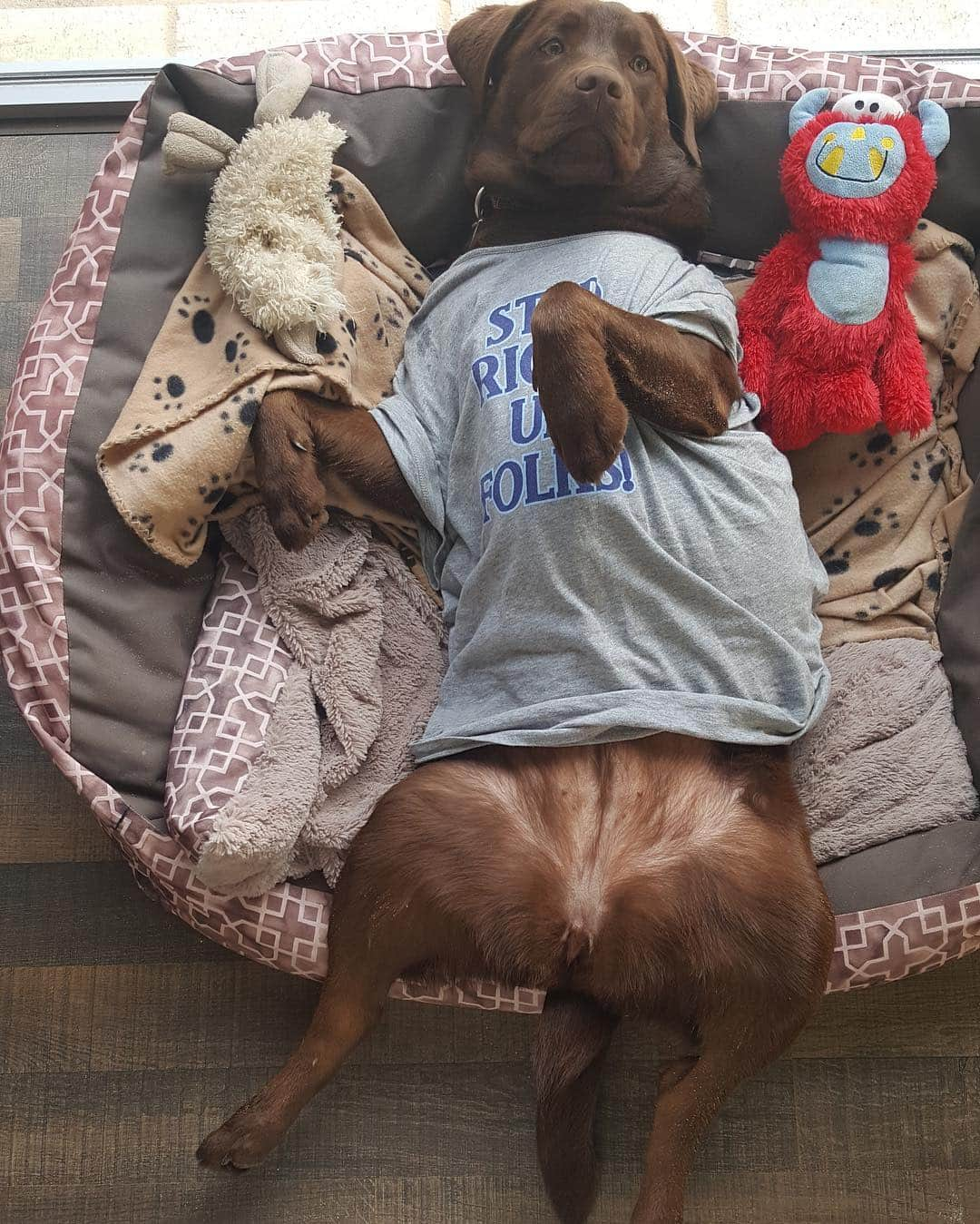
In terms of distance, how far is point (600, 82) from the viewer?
1.25 meters

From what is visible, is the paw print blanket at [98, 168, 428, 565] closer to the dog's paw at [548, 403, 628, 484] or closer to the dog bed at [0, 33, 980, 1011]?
the dog bed at [0, 33, 980, 1011]

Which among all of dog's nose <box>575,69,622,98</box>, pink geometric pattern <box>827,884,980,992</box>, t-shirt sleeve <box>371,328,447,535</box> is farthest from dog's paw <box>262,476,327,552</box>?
pink geometric pattern <box>827,884,980,992</box>

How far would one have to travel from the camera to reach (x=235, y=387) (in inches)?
53.5

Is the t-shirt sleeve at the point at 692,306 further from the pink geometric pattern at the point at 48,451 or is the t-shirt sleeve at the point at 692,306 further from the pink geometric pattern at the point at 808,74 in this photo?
the pink geometric pattern at the point at 48,451

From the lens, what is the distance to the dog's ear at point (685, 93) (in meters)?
1.39

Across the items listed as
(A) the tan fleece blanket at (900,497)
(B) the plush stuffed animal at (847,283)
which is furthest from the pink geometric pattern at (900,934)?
(B) the plush stuffed animal at (847,283)

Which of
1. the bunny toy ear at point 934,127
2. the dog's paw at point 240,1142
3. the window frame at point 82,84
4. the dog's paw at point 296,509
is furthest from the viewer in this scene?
the window frame at point 82,84

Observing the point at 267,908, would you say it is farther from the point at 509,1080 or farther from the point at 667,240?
the point at 667,240

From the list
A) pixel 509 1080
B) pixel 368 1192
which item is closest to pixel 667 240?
pixel 509 1080

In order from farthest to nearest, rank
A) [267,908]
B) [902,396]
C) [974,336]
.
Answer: [974,336] → [902,396] → [267,908]

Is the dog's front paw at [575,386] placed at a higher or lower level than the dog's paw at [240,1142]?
higher

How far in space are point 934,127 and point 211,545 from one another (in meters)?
1.05

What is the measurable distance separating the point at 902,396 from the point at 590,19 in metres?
0.58

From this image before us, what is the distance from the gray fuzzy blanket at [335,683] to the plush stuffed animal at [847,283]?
0.52m
